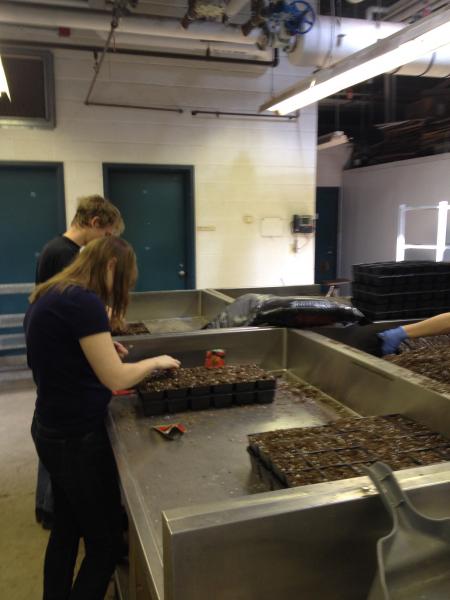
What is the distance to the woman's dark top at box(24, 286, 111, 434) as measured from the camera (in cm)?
131

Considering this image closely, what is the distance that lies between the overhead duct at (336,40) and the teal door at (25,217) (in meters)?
2.46

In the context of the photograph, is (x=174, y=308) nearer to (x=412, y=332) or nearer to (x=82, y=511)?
(x=412, y=332)

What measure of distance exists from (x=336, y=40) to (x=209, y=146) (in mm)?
1808

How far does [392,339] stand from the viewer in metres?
2.17

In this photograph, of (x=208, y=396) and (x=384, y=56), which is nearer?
(x=208, y=396)

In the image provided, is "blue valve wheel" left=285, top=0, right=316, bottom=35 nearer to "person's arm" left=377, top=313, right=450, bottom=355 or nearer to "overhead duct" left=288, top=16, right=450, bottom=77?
"overhead duct" left=288, top=16, right=450, bottom=77

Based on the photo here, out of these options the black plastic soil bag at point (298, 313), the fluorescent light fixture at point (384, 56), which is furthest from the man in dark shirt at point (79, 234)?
the fluorescent light fixture at point (384, 56)

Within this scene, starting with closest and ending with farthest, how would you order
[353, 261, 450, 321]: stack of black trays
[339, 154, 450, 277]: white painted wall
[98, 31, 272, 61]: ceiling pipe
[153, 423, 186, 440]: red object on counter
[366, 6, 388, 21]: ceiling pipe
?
[153, 423, 186, 440]: red object on counter → [353, 261, 450, 321]: stack of black trays → [98, 31, 272, 61]: ceiling pipe → [366, 6, 388, 21]: ceiling pipe → [339, 154, 450, 277]: white painted wall

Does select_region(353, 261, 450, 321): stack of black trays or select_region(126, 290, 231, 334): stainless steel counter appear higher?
select_region(353, 261, 450, 321): stack of black trays

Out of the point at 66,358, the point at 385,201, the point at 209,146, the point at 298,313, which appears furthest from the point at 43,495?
the point at 385,201

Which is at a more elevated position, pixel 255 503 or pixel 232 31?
pixel 232 31

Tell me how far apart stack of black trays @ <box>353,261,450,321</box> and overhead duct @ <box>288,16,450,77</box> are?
1.99 meters

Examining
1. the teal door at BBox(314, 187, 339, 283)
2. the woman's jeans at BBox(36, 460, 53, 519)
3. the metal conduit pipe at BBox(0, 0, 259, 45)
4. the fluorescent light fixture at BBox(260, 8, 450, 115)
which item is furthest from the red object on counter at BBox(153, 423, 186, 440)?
the teal door at BBox(314, 187, 339, 283)

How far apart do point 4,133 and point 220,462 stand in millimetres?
4238
